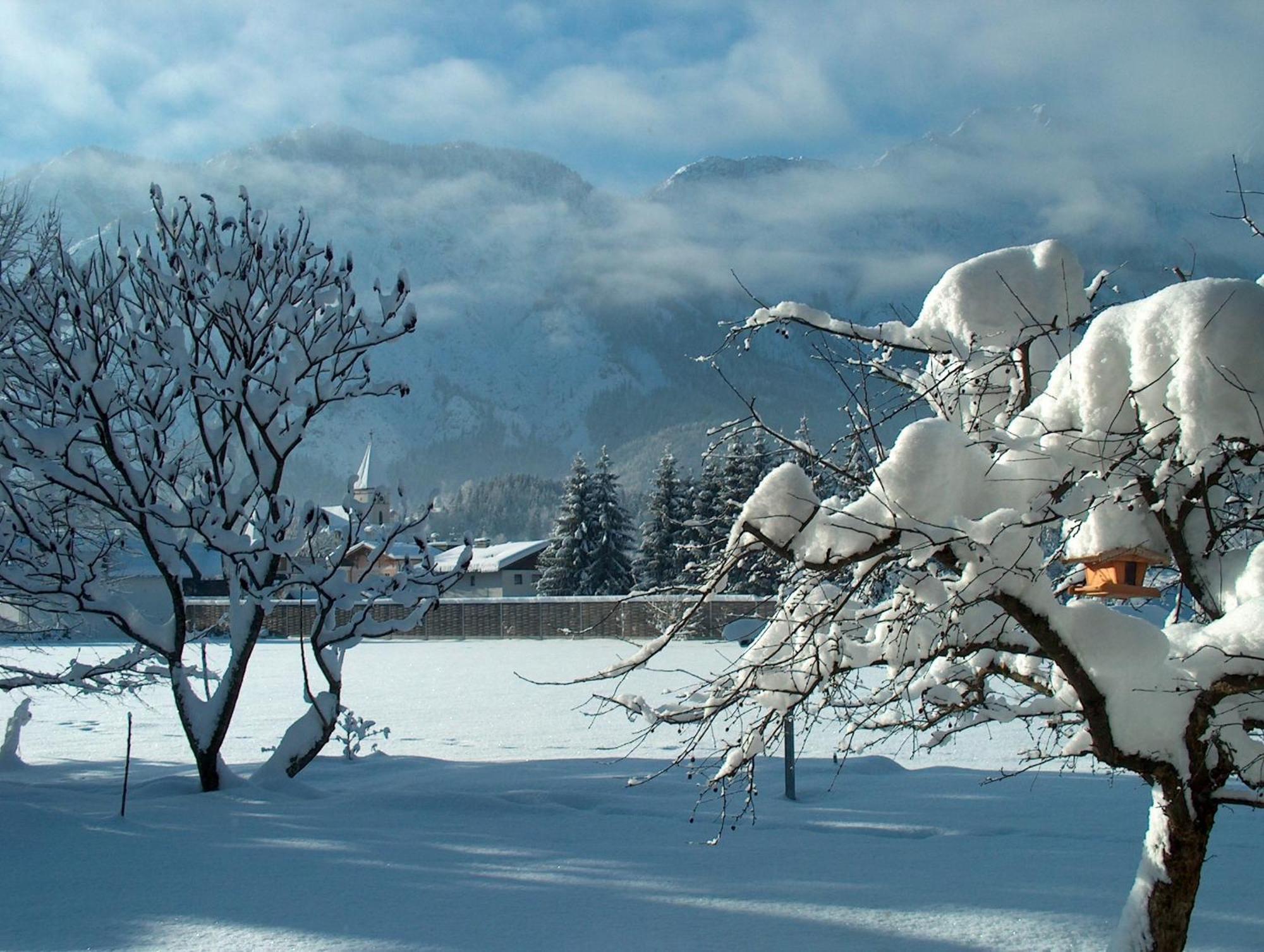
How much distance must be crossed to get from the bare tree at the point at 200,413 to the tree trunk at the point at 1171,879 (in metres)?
6.42

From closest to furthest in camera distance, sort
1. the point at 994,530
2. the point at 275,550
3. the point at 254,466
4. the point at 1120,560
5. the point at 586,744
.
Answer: the point at 994,530 → the point at 1120,560 → the point at 275,550 → the point at 254,466 → the point at 586,744

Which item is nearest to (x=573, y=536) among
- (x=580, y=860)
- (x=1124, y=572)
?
(x=580, y=860)

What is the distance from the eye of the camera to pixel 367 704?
1719cm

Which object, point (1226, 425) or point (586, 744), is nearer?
point (1226, 425)

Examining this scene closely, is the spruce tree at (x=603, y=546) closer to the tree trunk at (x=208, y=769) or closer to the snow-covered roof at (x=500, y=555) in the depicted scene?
the snow-covered roof at (x=500, y=555)

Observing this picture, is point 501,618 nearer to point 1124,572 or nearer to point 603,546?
point 603,546

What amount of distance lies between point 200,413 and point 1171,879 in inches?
321

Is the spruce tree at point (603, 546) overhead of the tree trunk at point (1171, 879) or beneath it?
overhead

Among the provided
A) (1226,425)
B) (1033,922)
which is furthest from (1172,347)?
(1033,922)

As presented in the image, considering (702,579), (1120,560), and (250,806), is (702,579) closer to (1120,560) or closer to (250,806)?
(1120,560)

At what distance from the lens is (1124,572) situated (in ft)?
11.5

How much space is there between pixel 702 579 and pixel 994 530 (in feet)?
3.62

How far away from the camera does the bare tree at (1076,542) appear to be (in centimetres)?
296

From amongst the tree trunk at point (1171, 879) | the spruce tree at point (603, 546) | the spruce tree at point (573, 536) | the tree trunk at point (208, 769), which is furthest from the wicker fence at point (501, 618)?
the tree trunk at point (1171, 879)
